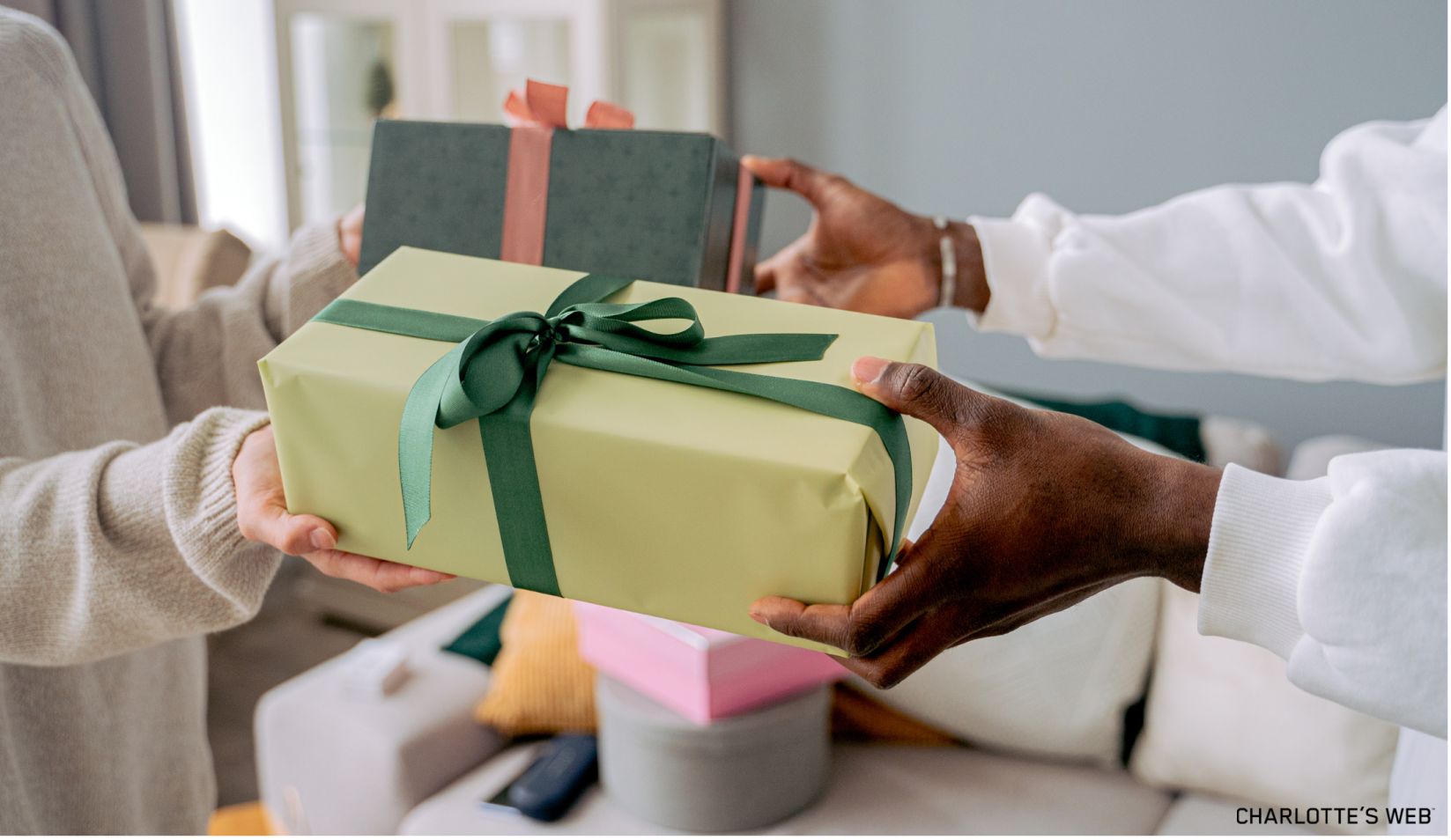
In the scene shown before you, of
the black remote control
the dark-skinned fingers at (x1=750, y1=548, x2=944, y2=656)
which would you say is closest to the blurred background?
the black remote control

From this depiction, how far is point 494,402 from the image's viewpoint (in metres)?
0.51

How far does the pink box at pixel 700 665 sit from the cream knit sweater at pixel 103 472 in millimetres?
498

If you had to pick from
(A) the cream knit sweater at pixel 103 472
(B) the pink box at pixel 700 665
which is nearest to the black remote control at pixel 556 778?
(B) the pink box at pixel 700 665

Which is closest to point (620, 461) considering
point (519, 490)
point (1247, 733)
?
point (519, 490)

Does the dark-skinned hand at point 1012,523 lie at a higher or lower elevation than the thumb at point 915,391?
lower

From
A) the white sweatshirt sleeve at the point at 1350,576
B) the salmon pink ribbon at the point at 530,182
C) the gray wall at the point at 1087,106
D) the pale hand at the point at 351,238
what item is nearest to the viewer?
the white sweatshirt sleeve at the point at 1350,576

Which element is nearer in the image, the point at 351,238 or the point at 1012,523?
the point at 1012,523

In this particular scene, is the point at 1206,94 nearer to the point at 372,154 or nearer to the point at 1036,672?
the point at 1036,672

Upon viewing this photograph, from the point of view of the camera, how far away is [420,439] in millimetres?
511

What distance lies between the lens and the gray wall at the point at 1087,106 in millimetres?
1578

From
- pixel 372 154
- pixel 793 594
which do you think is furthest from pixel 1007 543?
pixel 372 154

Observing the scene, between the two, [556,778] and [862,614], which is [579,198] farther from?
[556,778]

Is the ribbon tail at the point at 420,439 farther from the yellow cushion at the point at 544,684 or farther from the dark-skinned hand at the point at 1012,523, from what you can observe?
the yellow cushion at the point at 544,684

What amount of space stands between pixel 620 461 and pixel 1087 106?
1617 mm
